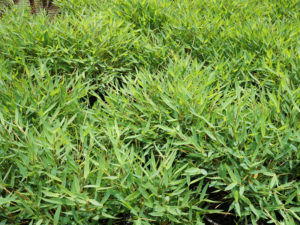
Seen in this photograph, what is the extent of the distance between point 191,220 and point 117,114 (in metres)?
0.57

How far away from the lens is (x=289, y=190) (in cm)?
108

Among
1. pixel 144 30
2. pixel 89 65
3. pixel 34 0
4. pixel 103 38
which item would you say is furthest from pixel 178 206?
pixel 34 0

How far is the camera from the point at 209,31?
1.88 m

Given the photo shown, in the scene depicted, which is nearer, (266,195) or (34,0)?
(266,195)

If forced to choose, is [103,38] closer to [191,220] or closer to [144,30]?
[144,30]

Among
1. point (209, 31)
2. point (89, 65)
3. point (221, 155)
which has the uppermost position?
point (209, 31)

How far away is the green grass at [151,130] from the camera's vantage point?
39.1 inches

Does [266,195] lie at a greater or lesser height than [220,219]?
greater

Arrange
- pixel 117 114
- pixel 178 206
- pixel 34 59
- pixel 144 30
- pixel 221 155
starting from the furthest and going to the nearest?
1. pixel 144 30
2. pixel 34 59
3. pixel 117 114
4. pixel 221 155
5. pixel 178 206

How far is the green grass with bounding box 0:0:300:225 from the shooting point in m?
0.99

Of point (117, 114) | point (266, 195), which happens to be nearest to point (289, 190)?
point (266, 195)

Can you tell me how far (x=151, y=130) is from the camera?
48.6 inches

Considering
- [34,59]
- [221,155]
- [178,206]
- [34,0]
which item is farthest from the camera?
[34,0]

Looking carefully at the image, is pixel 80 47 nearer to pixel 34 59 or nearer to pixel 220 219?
pixel 34 59
